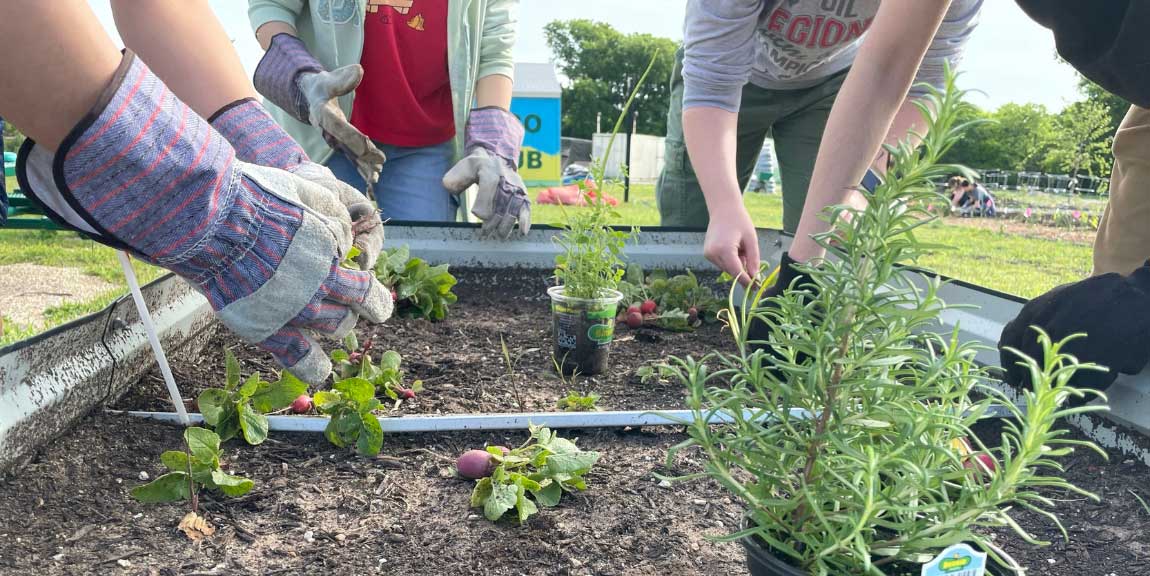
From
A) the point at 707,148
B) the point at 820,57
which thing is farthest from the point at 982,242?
the point at 707,148

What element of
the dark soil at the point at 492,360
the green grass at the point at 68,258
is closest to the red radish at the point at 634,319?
the dark soil at the point at 492,360

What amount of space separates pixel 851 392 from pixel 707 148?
1512 millimetres

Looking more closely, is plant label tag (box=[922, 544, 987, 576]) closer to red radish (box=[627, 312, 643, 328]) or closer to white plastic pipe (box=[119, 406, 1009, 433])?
white plastic pipe (box=[119, 406, 1009, 433])

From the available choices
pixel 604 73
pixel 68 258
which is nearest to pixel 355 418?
pixel 68 258

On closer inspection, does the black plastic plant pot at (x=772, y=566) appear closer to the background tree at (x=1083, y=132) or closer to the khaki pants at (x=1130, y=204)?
the khaki pants at (x=1130, y=204)

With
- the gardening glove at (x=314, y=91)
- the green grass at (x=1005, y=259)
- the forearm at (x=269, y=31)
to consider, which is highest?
the forearm at (x=269, y=31)

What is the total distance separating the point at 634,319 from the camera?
7.59ft

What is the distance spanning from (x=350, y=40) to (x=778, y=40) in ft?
5.44

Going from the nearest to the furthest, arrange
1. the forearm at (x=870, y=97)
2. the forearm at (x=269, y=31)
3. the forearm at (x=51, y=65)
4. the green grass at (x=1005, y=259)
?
the forearm at (x=51, y=65)
the forearm at (x=870, y=97)
the forearm at (x=269, y=31)
the green grass at (x=1005, y=259)

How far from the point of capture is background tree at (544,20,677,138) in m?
50.2

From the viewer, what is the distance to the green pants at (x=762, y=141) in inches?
119

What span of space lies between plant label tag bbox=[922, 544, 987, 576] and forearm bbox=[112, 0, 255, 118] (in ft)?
5.33

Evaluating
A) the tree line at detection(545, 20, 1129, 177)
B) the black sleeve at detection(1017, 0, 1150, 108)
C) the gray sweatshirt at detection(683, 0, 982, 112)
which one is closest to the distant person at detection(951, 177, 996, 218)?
the gray sweatshirt at detection(683, 0, 982, 112)

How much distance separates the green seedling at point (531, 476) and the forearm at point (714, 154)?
1001 millimetres
